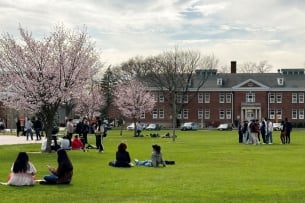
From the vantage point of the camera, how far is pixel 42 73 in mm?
32062

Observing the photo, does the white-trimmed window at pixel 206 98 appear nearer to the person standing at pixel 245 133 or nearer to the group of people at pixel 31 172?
the person standing at pixel 245 133

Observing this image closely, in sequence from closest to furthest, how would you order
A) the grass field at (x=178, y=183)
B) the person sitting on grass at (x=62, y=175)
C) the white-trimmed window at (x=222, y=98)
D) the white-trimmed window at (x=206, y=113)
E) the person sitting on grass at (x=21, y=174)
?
the grass field at (x=178, y=183) < the person sitting on grass at (x=21, y=174) < the person sitting on grass at (x=62, y=175) < the white-trimmed window at (x=222, y=98) < the white-trimmed window at (x=206, y=113)


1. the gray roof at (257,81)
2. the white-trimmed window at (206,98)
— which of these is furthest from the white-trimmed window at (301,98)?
the white-trimmed window at (206,98)

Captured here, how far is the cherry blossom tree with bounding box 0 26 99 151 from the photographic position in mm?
31984

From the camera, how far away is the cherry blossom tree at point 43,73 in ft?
105

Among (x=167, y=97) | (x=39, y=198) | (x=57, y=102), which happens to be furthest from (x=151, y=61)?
(x=39, y=198)

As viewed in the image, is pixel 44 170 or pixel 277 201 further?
pixel 44 170

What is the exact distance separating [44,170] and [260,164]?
331 inches

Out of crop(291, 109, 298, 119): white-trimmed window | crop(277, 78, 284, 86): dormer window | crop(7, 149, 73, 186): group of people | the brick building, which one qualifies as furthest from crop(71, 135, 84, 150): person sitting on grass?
crop(291, 109, 298, 119): white-trimmed window

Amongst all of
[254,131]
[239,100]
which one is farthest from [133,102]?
[239,100]

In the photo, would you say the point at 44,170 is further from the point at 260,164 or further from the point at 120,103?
the point at 120,103

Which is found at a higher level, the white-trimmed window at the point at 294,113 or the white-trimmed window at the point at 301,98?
the white-trimmed window at the point at 301,98

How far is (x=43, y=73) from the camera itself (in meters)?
32.0

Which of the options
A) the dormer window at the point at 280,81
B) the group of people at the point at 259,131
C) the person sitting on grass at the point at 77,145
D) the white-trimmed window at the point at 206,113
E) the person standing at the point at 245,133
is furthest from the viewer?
the white-trimmed window at the point at 206,113
